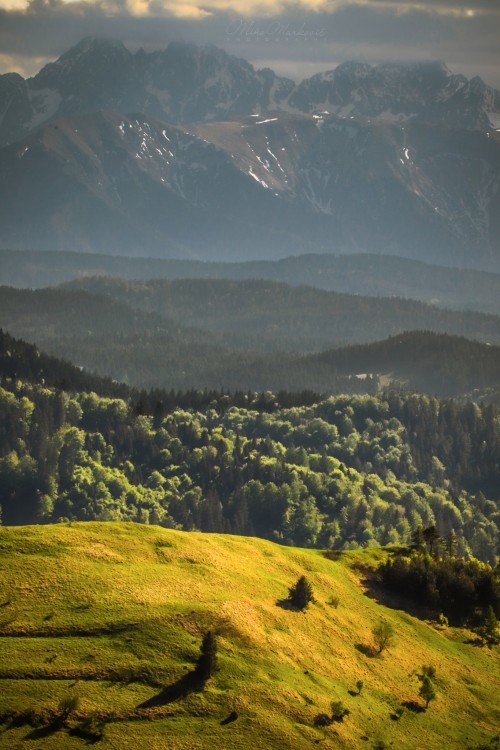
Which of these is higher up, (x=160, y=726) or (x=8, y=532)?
(x=8, y=532)

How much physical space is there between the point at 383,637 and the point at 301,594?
9.83 metres

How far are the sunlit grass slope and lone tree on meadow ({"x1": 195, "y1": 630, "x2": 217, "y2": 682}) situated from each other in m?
0.86

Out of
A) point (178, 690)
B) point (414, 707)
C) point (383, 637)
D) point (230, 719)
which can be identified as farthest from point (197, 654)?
point (383, 637)

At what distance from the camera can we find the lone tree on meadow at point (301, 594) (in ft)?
394

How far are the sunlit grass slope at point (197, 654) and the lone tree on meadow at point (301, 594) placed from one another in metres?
1.74

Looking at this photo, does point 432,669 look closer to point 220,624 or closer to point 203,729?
point 220,624

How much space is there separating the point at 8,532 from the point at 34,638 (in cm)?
1992

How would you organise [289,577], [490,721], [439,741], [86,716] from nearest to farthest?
[86,716], [439,741], [490,721], [289,577]

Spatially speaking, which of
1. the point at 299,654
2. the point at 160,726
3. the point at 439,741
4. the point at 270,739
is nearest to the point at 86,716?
the point at 160,726

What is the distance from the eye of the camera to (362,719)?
4075 inches

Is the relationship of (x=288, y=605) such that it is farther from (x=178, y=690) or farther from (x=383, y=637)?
(x=178, y=690)

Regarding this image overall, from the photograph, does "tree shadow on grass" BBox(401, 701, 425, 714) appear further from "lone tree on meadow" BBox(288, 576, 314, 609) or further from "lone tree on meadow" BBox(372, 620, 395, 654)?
"lone tree on meadow" BBox(288, 576, 314, 609)

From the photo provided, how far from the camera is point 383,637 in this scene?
4769 inches

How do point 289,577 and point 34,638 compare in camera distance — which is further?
point 289,577
